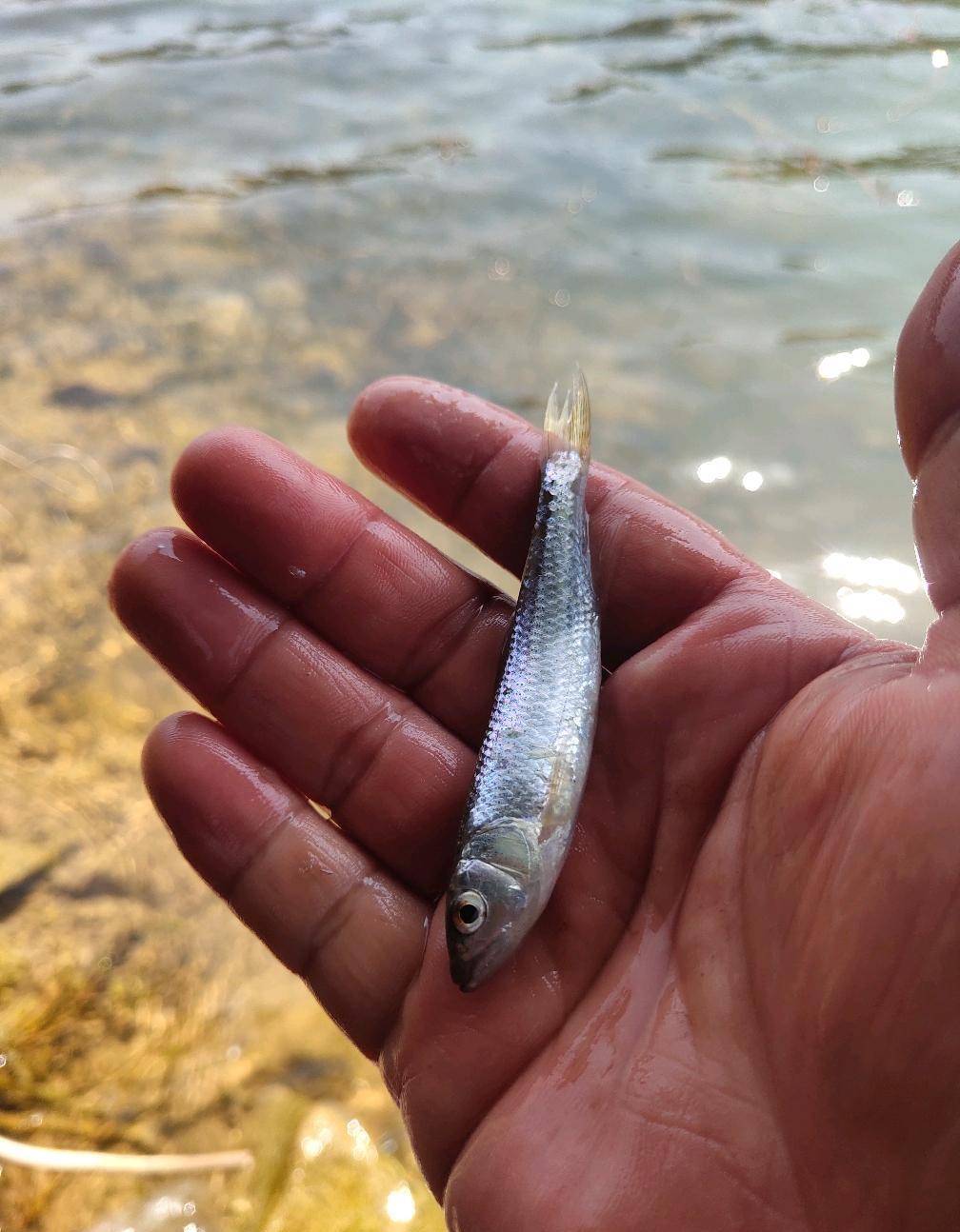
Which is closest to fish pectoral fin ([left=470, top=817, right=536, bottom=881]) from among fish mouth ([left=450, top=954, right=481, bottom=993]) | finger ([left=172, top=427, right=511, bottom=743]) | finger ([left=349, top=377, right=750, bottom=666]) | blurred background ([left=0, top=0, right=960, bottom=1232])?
fish mouth ([left=450, top=954, right=481, bottom=993])

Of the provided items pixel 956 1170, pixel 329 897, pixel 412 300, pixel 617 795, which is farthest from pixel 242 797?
pixel 412 300

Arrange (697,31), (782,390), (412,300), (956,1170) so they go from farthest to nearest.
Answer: (697,31)
(412,300)
(782,390)
(956,1170)

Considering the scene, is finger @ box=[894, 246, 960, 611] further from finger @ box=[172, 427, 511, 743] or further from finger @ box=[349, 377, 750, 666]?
finger @ box=[172, 427, 511, 743]

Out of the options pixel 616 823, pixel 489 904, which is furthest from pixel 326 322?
pixel 489 904

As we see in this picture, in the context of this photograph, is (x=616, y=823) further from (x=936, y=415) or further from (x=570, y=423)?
(x=570, y=423)

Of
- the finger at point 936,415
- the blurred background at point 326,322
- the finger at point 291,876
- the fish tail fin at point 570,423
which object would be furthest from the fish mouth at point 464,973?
the fish tail fin at point 570,423

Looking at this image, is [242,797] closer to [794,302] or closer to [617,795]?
[617,795]
